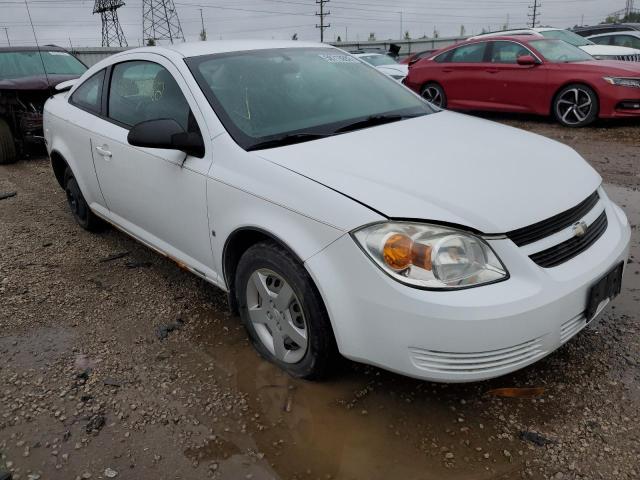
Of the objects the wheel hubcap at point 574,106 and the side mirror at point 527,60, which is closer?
the wheel hubcap at point 574,106

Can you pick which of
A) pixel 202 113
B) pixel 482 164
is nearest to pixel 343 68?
Result: pixel 202 113

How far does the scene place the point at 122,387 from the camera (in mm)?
2555

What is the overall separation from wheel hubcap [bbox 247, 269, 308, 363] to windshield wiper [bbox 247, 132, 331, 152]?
0.59 m

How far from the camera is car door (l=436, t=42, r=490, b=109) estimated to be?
29.4 ft

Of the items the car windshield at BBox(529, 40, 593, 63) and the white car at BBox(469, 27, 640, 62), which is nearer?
the car windshield at BBox(529, 40, 593, 63)

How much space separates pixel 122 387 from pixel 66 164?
2.61 metres

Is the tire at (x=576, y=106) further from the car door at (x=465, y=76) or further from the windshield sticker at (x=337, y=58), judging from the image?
the windshield sticker at (x=337, y=58)

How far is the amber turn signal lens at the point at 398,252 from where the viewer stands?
1963 millimetres

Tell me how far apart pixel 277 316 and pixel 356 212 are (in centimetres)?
74

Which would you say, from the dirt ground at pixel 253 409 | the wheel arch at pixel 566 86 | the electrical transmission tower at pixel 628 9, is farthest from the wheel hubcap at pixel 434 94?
the electrical transmission tower at pixel 628 9

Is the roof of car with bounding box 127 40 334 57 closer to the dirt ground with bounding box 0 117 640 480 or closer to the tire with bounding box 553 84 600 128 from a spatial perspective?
the dirt ground with bounding box 0 117 640 480

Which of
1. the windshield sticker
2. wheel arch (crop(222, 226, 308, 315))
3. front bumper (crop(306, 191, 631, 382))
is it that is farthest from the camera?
the windshield sticker

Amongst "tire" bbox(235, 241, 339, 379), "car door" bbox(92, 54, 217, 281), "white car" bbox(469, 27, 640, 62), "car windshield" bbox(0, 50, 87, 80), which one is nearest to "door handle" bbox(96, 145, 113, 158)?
"car door" bbox(92, 54, 217, 281)

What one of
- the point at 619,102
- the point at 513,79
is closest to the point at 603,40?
the point at 513,79
